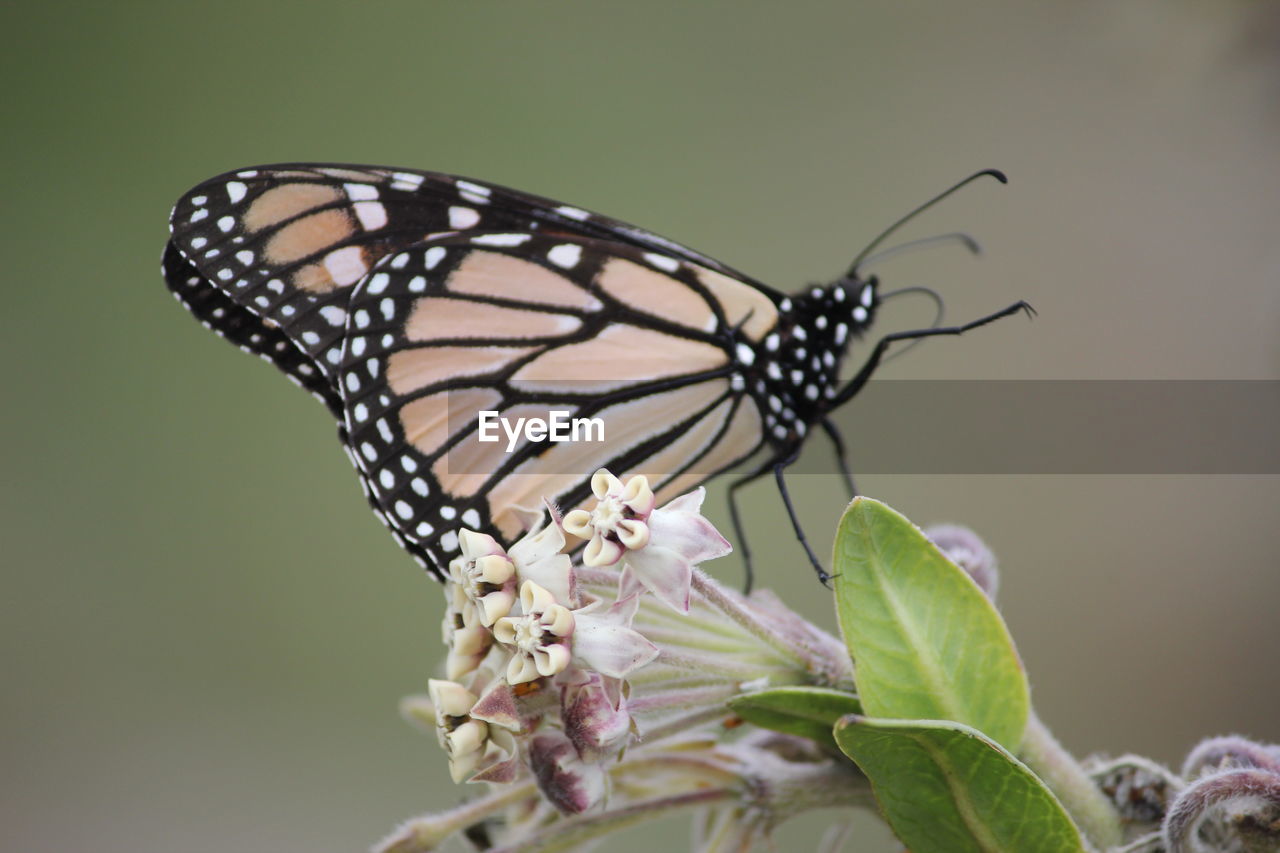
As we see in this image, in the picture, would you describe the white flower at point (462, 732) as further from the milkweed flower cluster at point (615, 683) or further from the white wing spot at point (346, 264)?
the white wing spot at point (346, 264)

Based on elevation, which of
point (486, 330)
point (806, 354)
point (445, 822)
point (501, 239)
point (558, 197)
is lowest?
point (445, 822)

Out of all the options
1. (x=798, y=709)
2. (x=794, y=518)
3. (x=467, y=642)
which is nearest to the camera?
(x=798, y=709)

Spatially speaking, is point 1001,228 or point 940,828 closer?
point 940,828

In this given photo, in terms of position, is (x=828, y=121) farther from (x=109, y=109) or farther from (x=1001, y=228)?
(x=109, y=109)

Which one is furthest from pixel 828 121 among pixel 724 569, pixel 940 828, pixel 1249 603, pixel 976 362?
pixel 940 828

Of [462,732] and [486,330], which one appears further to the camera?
[486,330]

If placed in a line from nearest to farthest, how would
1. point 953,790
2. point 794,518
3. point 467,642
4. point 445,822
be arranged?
point 953,790 < point 467,642 < point 445,822 < point 794,518


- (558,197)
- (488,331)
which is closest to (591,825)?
(488,331)

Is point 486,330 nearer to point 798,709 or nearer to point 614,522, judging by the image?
point 614,522
